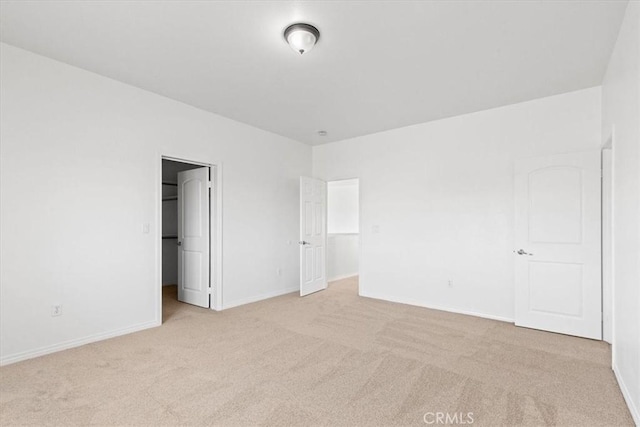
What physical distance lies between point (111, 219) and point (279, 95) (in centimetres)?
231

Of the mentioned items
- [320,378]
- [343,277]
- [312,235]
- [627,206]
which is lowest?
[343,277]

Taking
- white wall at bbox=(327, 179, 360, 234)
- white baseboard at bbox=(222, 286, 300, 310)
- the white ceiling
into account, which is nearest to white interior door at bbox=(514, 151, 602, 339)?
the white ceiling

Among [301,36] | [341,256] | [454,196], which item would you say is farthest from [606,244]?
[341,256]

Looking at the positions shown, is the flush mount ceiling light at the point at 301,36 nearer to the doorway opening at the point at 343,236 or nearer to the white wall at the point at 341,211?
the doorway opening at the point at 343,236

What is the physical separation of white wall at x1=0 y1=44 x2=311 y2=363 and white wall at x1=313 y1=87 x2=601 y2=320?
246 centimetres

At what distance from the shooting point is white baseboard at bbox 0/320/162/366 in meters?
2.73

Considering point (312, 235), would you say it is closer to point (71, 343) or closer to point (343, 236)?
point (343, 236)

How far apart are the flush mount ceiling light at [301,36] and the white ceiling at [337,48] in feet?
0.19

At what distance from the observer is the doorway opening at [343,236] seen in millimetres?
6703

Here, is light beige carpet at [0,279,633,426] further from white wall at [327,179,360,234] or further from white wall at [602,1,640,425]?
white wall at [327,179,360,234]

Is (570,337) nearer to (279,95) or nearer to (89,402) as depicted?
(279,95)

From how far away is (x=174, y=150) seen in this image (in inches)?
155

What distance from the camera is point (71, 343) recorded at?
3.06 meters

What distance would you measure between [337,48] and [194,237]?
3367mm
